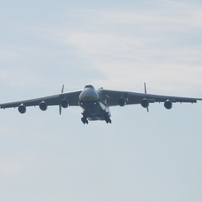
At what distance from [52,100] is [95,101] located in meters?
7.14

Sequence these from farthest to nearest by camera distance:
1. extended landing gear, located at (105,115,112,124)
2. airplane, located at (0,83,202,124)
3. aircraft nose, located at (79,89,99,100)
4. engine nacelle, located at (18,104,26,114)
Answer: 1. engine nacelle, located at (18,104,26,114)
2. extended landing gear, located at (105,115,112,124)
3. airplane, located at (0,83,202,124)
4. aircraft nose, located at (79,89,99,100)

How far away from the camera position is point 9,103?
53.8m

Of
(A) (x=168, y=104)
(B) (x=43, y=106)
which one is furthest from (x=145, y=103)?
(B) (x=43, y=106)

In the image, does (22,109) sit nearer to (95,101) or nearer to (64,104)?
(64,104)

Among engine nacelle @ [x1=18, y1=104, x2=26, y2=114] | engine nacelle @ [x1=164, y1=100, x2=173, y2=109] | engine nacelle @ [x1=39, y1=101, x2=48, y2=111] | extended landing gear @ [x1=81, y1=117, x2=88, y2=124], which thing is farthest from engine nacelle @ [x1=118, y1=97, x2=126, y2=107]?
engine nacelle @ [x1=18, y1=104, x2=26, y2=114]

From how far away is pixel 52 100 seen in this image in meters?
52.9

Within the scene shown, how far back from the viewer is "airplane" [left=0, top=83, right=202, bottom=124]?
46.9 metres

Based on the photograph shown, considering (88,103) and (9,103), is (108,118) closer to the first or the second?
(88,103)

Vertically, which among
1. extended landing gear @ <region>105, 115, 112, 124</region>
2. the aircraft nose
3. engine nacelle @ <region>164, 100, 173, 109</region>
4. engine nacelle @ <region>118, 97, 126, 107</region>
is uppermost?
the aircraft nose

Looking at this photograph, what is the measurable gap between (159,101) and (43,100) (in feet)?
31.3

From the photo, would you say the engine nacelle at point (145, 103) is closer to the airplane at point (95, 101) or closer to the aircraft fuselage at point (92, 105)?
the airplane at point (95, 101)

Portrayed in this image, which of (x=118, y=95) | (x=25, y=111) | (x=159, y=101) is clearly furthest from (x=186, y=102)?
(x=25, y=111)

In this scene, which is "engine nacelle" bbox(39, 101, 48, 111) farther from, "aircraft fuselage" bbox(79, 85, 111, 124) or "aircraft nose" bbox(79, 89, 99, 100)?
"aircraft nose" bbox(79, 89, 99, 100)

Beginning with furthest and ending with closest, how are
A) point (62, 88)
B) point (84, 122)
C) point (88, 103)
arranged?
1. point (62, 88)
2. point (84, 122)
3. point (88, 103)
